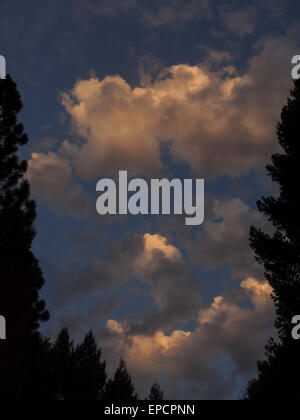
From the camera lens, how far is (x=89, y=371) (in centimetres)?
4372

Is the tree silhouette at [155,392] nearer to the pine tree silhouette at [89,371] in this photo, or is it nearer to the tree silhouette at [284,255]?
the pine tree silhouette at [89,371]

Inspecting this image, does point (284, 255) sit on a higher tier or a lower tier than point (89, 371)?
higher

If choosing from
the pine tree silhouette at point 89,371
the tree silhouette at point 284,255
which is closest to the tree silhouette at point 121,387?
the pine tree silhouette at point 89,371

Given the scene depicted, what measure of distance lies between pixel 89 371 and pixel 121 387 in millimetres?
9693

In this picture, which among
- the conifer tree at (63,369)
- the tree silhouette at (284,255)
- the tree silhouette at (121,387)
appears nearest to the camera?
the tree silhouette at (284,255)

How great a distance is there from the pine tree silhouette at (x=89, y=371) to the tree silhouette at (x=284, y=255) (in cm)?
3200

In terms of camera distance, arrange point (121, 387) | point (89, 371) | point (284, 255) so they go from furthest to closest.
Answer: point (121, 387)
point (89, 371)
point (284, 255)

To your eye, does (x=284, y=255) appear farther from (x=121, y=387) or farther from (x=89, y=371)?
(x=121, y=387)

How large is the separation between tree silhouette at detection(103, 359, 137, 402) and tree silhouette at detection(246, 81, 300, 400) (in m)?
37.7

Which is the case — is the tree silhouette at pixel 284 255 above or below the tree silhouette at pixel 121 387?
above

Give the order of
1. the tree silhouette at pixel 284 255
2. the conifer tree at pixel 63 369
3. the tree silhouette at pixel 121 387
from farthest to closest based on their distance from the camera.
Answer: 1. the tree silhouette at pixel 121 387
2. the conifer tree at pixel 63 369
3. the tree silhouette at pixel 284 255

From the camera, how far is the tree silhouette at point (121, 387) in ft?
160

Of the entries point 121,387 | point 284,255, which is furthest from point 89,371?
point 284,255
